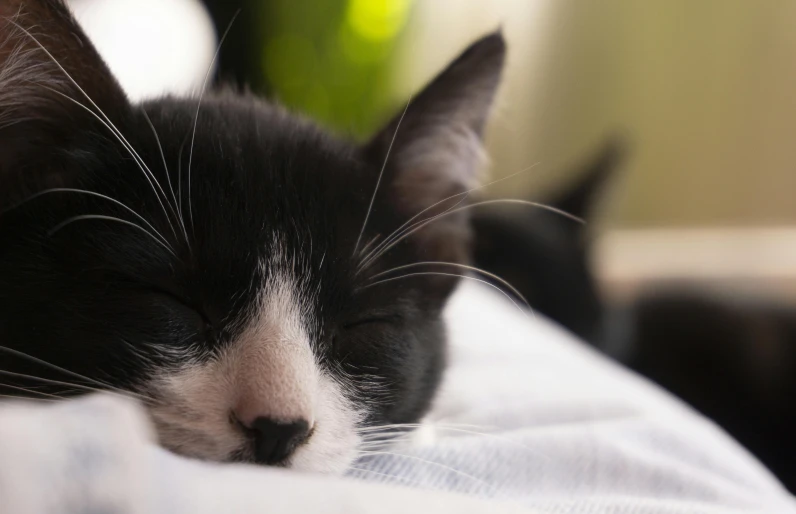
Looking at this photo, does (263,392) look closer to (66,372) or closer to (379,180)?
(66,372)

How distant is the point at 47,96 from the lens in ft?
2.04

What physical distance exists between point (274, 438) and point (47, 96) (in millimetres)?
350

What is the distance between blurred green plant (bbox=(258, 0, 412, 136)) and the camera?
2295 millimetres

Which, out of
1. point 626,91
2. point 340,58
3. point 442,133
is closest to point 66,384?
point 442,133

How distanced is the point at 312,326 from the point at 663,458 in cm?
37

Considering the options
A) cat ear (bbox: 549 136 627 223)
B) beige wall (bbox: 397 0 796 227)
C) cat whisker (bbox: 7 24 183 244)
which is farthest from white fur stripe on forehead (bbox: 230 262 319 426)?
beige wall (bbox: 397 0 796 227)

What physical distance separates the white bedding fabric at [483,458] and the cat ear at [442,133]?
9.6 inches

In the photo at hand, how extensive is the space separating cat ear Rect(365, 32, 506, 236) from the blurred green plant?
1447mm

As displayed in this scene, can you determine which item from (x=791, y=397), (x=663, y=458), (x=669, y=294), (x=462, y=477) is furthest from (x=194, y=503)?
(x=669, y=294)

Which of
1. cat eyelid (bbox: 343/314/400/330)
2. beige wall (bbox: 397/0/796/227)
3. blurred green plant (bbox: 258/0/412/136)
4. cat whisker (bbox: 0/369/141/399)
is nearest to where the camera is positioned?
cat whisker (bbox: 0/369/141/399)

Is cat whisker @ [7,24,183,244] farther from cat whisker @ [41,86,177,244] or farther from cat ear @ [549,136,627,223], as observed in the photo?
cat ear @ [549,136,627,223]

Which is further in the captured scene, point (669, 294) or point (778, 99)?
point (778, 99)

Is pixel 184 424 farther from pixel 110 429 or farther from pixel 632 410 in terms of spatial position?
pixel 632 410

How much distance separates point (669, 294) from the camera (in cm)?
202
